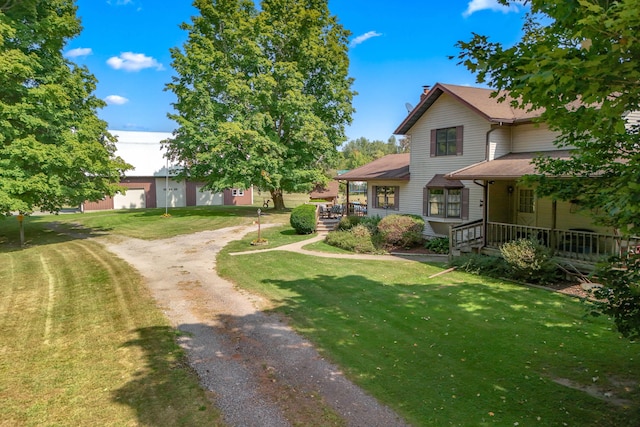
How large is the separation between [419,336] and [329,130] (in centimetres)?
2747

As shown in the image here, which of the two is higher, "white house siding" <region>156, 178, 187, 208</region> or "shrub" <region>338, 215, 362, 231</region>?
"white house siding" <region>156, 178, 187, 208</region>

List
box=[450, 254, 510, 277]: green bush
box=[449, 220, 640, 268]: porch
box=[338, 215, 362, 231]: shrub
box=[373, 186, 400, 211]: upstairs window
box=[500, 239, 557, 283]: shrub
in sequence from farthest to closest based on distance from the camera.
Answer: box=[373, 186, 400, 211]: upstairs window, box=[338, 215, 362, 231]: shrub, box=[450, 254, 510, 277]: green bush, box=[449, 220, 640, 268]: porch, box=[500, 239, 557, 283]: shrub

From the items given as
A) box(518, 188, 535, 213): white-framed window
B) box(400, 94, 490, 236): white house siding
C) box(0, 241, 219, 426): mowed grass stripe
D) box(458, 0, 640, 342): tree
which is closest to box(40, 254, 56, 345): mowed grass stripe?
box(0, 241, 219, 426): mowed grass stripe

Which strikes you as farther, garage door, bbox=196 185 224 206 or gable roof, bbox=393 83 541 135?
garage door, bbox=196 185 224 206

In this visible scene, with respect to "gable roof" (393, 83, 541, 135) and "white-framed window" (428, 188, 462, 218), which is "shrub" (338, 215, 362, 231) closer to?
"white-framed window" (428, 188, 462, 218)

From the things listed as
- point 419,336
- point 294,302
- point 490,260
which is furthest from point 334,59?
point 419,336

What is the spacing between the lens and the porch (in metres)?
12.4

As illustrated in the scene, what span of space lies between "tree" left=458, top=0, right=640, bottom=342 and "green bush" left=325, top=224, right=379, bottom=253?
43.3ft

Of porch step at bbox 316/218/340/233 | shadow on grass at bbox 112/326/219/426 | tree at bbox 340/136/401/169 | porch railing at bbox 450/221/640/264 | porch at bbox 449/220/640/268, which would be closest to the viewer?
shadow on grass at bbox 112/326/219/426

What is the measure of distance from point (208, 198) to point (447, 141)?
32061mm

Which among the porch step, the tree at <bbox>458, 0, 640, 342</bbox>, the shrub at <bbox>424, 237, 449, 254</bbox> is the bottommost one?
the shrub at <bbox>424, 237, 449, 254</bbox>

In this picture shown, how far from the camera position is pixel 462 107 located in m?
18.3

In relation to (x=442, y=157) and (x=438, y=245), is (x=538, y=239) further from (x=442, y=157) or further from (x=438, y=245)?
(x=442, y=157)

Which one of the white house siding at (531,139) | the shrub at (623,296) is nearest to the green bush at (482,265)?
the white house siding at (531,139)
